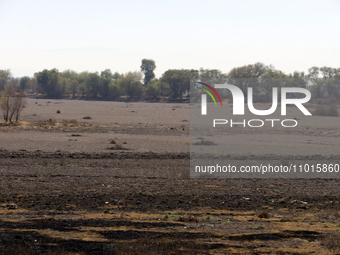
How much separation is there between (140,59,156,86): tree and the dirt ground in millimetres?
137318

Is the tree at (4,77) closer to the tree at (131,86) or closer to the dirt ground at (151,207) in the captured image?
the tree at (131,86)

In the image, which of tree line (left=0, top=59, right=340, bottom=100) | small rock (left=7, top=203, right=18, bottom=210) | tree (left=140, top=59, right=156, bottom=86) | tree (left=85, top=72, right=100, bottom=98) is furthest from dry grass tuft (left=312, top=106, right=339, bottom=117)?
tree (left=140, top=59, right=156, bottom=86)

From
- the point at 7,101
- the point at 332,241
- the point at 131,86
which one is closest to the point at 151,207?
the point at 332,241

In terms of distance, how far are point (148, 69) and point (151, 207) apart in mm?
151082

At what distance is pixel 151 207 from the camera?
35.2ft

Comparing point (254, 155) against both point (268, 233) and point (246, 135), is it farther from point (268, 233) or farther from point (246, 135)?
point (268, 233)

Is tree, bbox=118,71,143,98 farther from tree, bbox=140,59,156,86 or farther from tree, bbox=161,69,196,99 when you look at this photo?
tree, bbox=140,59,156,86

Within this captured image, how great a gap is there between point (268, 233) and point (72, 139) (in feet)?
70.7

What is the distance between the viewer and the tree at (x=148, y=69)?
520 feet

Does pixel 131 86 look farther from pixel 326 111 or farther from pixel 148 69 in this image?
pixel 326 111

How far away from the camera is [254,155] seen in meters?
21.5

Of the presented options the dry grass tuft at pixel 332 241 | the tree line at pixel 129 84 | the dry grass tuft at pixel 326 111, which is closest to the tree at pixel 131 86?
the tree line at pixel 129 84

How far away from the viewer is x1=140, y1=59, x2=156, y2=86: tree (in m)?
159

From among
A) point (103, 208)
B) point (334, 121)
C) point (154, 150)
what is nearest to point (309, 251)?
point (103, 208)
